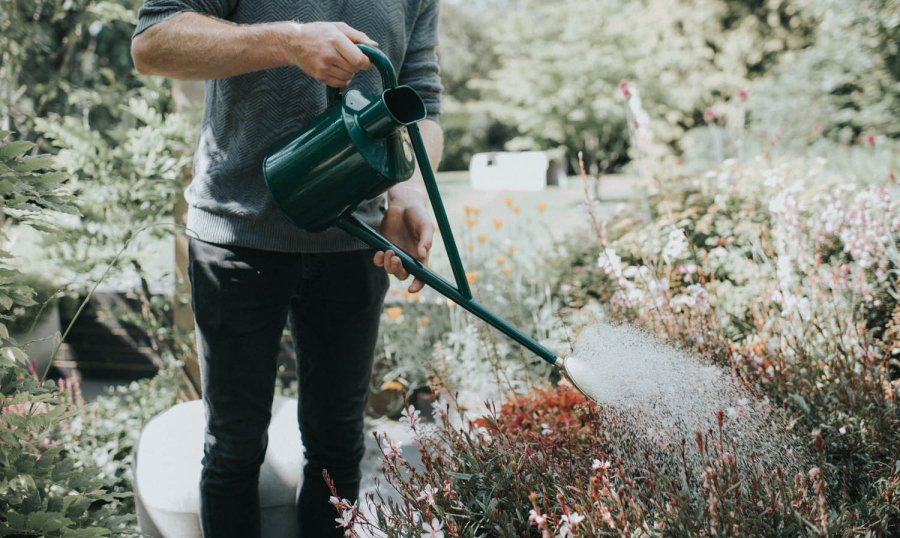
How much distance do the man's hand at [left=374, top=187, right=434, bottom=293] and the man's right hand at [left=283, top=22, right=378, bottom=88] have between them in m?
0.36

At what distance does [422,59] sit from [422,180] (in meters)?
0.29

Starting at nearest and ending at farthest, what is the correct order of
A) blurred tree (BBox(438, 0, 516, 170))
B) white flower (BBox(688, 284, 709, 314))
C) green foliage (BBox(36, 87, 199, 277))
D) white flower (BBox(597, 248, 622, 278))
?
white flower (BBox(688, 284, 709, 314)) → white flower (BBox(597, 248, 622, 278)) → green foliage (BBox(36, 87, 199, 277)) → blurred tree (BBox(438, 0, 516, 170))

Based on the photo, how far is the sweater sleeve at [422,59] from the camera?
1.42 meters

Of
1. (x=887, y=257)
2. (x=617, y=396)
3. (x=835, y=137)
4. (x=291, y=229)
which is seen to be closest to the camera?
(x=617, y=396)

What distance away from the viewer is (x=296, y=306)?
4.39 feet

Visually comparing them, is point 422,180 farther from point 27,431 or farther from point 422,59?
point 27,431

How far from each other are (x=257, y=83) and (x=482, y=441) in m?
0.83

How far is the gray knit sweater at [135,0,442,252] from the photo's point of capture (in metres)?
1.19

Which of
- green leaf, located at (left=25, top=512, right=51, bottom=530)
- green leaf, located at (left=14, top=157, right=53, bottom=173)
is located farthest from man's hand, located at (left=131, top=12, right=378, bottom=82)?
green leaf, located at (left=25, top=512, right=51, bottom=530)

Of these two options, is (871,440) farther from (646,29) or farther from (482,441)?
(646,29)

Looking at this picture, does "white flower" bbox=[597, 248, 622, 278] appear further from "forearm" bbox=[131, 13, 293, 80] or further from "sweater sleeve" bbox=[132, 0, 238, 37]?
"sweater sleeve" bbox=[132, 0, 238, 37]

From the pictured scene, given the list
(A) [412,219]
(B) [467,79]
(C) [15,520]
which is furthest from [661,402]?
(B) [467,79]

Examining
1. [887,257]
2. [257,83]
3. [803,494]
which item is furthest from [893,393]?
[257,83]

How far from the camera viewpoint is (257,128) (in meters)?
1.20
